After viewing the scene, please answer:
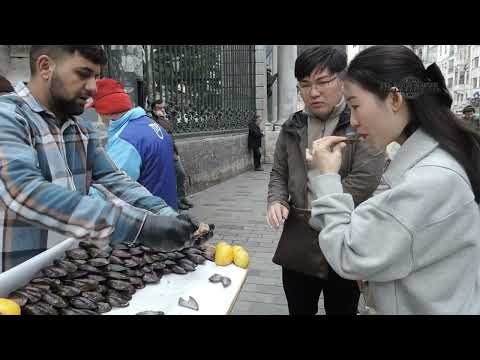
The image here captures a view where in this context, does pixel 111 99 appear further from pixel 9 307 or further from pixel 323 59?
pixel 9 307

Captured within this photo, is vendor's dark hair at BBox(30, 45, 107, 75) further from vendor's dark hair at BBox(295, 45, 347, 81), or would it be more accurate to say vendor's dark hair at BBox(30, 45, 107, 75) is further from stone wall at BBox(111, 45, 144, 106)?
stone wall at BBox(111, 45, 144, 106)

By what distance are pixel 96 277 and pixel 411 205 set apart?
1319 mm

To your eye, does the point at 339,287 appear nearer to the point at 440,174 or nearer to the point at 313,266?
the point at 313,266

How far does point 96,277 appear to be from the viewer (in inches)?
66.2

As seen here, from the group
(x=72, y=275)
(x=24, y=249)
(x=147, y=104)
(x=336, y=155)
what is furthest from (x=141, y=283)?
(x=147, y=104)

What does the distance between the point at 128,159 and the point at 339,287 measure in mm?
1893

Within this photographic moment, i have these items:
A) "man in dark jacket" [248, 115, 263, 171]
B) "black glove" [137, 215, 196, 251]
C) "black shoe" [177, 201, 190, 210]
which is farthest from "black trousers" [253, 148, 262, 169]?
"black glove" [137, 215, 196, 251]

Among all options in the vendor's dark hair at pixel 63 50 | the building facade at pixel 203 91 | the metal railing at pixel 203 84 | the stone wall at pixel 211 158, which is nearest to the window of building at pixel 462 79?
the building facade at pixel 203 91

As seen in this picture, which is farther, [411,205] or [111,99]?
[111,99]

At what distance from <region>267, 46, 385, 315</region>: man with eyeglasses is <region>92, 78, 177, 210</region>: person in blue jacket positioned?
51.1 inches

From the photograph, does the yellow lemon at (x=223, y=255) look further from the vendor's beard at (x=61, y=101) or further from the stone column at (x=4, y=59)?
the stone column at (x=4, y=59)

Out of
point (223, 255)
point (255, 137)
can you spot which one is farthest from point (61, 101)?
point (255, 137)

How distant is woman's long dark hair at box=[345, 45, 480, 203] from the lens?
1.22 metres

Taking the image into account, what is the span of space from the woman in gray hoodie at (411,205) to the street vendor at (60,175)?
0.68 metres
